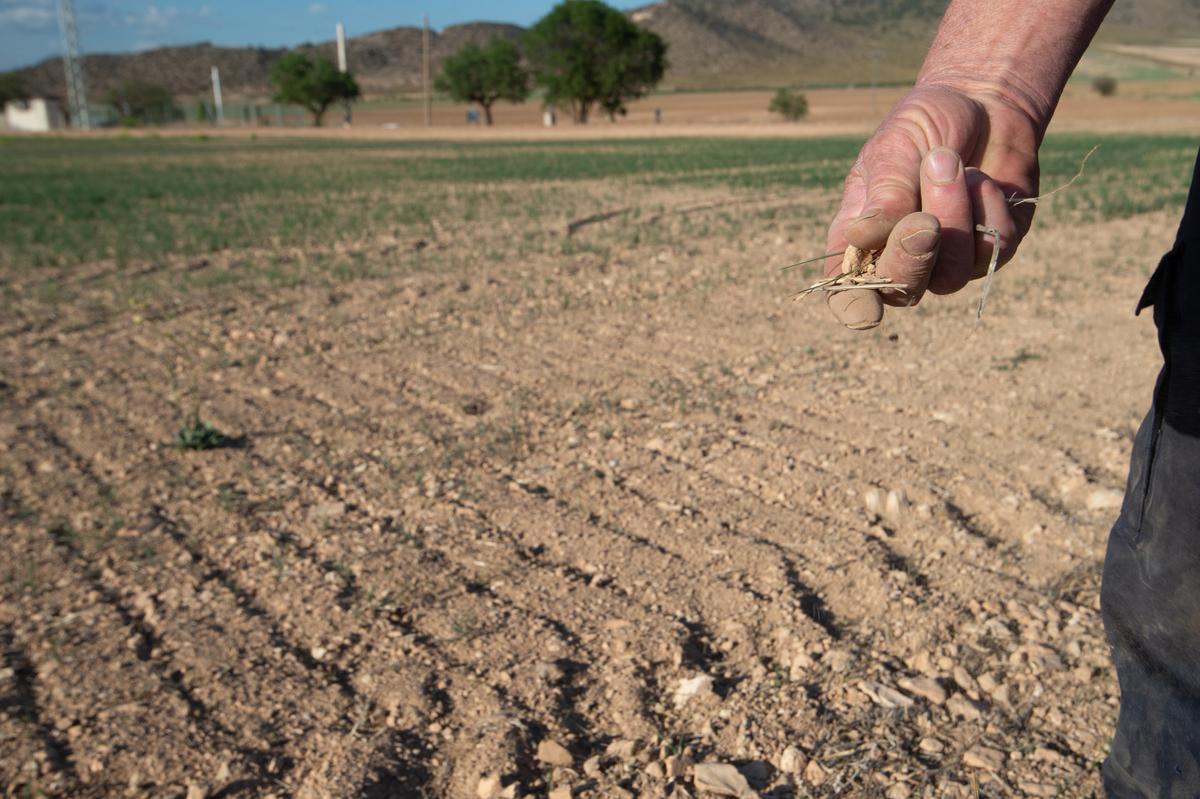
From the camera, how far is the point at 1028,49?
1.51 metres

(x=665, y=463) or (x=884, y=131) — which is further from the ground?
(x=884, y=131)

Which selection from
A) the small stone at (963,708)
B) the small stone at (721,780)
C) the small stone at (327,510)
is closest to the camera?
the small stone at (721,780)

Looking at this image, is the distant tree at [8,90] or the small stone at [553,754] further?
the distant tree at [8,90]

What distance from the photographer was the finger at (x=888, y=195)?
4.66 ft

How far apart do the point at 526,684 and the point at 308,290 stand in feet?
22.2

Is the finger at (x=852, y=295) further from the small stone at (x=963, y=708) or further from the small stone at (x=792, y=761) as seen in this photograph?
the small stone at (x=963, y=708)

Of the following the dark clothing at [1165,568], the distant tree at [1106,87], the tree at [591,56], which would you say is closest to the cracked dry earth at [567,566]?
the dark clothing at [1165,568]

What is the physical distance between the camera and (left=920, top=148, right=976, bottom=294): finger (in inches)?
54.1

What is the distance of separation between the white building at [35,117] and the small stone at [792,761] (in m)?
98.6

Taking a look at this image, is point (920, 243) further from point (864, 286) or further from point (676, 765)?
point (676, 765)

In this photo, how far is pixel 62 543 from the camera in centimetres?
391

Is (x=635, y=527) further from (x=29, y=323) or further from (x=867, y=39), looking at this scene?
(x=867, y=39)

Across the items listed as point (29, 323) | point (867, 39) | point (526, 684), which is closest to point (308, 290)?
point (29, 323)

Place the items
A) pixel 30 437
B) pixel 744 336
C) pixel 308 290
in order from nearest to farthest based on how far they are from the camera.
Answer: pixel 30 437 < pixel 744 336 < pixel 308 290
